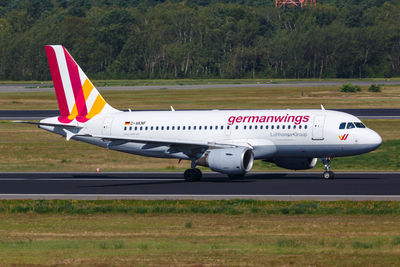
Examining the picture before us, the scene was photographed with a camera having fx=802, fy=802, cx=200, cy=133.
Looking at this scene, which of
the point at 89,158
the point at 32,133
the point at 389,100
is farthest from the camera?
the point at 389,100

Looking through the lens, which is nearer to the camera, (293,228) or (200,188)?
(293,228)

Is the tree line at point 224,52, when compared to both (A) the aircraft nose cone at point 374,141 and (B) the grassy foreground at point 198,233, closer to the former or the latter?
(A) the aircraft nose cone at point 374,141

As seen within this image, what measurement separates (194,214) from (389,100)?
253 feet

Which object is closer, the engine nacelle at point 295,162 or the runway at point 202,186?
the runway at point 202,186

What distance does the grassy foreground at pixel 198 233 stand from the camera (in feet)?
70.3

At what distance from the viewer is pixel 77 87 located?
5028cm

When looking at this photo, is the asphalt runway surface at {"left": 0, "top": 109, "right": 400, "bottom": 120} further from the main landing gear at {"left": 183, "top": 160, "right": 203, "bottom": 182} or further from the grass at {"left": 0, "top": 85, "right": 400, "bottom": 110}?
the main landing gear at {"left": 183, "top": 160, "right": 203, "bottom": 182}

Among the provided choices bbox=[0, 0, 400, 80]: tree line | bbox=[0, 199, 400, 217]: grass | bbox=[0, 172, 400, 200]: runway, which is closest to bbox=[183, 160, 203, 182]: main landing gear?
bbox=[0, 172, 400, 200]: runway

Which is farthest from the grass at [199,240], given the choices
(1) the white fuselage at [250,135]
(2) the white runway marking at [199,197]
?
(1) the white fuselage at [250,135]

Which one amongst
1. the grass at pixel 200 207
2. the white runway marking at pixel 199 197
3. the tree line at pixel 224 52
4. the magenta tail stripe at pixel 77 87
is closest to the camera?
the grass at pixel 200 207

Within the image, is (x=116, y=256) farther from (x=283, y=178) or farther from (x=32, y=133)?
(x=32, y=133)

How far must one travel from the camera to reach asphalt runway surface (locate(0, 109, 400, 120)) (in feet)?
260

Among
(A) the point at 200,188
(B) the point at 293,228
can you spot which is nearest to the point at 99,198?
(A) the point at 200,188

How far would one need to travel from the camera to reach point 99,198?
3656 cm
